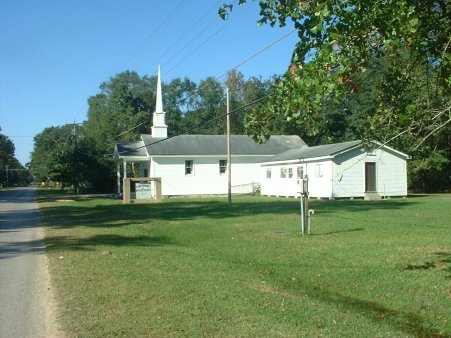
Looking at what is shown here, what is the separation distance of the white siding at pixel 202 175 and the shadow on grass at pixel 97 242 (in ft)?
82.0

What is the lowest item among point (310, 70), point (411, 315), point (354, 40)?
point (411, 315)

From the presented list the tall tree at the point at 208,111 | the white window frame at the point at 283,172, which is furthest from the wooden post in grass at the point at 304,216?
the tall tree at the point at 208,111

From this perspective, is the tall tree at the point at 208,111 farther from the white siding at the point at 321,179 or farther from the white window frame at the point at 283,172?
the white siding at the point at 321,179

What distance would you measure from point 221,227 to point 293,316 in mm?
10572

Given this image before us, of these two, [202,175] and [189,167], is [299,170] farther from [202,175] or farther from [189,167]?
[189,167]

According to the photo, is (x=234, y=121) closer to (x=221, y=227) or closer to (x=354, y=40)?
(x=221, y=227)

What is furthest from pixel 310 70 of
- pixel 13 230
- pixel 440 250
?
pixel 13 230

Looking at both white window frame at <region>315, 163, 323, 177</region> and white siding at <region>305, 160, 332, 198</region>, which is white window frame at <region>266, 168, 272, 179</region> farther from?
white window frame at <region>315, 163, 323, 177</region>

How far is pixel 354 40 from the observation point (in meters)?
6.13

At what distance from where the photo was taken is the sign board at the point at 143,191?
34.4m

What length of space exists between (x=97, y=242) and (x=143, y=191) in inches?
821

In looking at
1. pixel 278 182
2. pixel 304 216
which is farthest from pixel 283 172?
pixel 304 216

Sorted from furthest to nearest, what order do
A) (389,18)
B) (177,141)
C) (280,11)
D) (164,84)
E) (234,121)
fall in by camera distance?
1. (164,84)
2. (234,121)
3. (177,141)
4. (280,11)
5. (389,18)

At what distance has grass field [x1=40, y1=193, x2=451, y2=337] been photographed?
5973mm
